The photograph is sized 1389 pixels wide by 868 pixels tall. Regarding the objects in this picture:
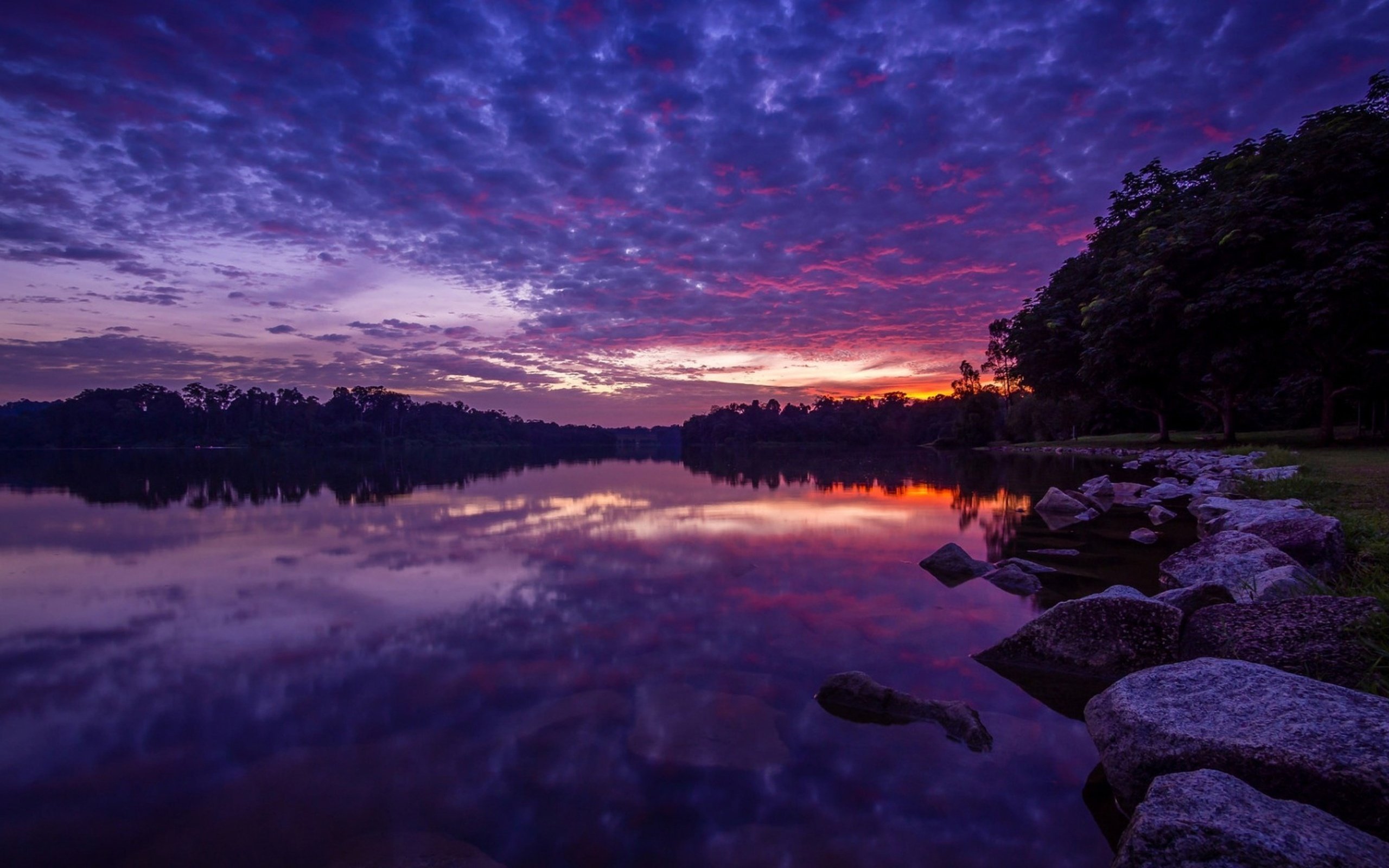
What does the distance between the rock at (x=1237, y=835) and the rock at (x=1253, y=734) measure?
405 millimetres

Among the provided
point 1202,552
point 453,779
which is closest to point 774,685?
point 453,779

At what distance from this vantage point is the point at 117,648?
23.7ft

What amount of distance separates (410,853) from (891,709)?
3.81 meters

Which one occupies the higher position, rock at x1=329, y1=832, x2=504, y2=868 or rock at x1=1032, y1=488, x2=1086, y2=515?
rock at x1=1032, y1=488, x2=1086, y2=515

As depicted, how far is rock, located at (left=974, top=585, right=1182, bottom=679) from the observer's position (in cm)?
590

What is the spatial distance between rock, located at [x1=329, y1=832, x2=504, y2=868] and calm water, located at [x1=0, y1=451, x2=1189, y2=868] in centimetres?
3

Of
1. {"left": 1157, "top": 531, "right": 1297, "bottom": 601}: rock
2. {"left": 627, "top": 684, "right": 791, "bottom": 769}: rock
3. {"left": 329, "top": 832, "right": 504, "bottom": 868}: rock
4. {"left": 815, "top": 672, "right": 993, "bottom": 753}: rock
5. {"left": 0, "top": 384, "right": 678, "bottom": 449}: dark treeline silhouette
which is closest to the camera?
{"left": 329, "top": 832, "right": 504, "bottom": 868}: rock

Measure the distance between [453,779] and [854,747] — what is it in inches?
120

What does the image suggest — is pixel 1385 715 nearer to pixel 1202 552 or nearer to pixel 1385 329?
pixel 1202 552

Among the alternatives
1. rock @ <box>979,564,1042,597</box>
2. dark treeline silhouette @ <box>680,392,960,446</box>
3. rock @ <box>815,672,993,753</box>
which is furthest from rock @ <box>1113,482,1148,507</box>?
dark treeline silhouette @ <box>680,392,960,446</box>

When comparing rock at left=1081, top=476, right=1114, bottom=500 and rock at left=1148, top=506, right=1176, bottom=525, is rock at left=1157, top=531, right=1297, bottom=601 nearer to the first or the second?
rock at left=1148, top=506, right=1176, bottom=525

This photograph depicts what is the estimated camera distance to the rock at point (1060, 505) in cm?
1571

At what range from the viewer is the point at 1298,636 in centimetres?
490

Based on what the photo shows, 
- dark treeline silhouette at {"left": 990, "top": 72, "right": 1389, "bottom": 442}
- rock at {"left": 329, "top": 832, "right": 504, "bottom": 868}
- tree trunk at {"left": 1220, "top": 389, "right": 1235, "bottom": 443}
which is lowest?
rock at {"left": 329, "top": 832, "right": 504, "bottom": 868}
